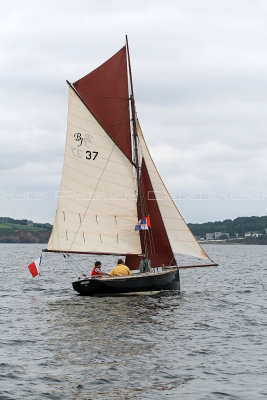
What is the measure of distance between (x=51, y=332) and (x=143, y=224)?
42.1 ft

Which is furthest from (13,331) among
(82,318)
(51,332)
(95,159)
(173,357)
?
(95,159)

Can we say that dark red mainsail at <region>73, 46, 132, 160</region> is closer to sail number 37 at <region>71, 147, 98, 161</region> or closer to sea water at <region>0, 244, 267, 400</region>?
sail number 37 at <region>71, 147, 98, 161</region>

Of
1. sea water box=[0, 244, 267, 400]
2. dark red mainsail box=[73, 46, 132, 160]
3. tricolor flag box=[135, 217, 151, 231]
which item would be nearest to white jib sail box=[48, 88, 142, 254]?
dark red mainsail box=[73, 46, 132, 160]

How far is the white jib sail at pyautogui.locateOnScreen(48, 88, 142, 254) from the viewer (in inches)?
1348

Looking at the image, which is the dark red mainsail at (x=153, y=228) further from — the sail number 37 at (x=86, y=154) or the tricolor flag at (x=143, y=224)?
the sail number 37 at (x=86, y=154)

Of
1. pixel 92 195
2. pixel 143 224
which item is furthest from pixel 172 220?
pixel 92 195

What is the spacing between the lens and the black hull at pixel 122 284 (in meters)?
32.2

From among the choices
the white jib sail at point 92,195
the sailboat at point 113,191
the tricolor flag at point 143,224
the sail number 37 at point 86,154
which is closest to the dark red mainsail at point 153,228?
the sailboat at point 113,191

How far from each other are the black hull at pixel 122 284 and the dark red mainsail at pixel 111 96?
304 inches

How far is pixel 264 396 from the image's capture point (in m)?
14.5

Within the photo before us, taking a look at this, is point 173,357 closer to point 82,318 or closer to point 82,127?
point 82,318

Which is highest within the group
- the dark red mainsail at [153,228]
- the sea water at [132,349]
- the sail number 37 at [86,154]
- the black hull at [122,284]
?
the sail number 37 at [86,154]

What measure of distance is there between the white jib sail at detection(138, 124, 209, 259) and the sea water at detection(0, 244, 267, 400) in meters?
3.91

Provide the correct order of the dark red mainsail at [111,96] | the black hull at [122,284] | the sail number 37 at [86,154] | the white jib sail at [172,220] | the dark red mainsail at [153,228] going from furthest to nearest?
the dark red mainsail at [153,228] → the white jib sail at [172,220] → the dark red mainsail at [111,96] → the sail number 37 at [86,154] → the black hull at [122,284]
